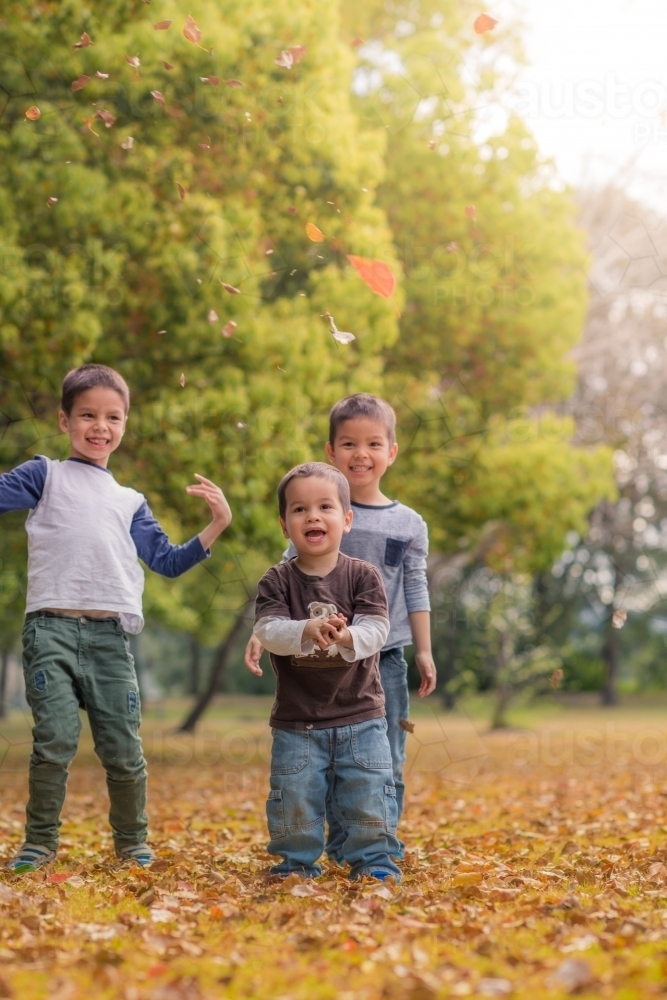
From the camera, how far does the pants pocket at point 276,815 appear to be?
359 cm

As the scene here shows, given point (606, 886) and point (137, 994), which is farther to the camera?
point (606, 886)

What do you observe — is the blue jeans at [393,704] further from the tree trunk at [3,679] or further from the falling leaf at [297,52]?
the tree trunk at [3,679]

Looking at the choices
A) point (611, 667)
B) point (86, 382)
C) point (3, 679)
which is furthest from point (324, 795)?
point (3, 679)

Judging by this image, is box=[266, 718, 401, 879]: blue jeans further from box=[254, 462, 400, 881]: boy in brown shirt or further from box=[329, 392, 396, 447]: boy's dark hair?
box=[329, 392, 396, 447]: boy's dark hair

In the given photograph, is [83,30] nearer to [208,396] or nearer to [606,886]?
[208,396]

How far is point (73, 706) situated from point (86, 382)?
1.11m

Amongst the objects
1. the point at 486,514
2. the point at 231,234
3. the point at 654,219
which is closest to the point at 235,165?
the point at 231,234

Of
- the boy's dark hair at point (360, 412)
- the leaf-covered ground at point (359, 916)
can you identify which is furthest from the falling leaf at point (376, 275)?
the boy's dark hair at point (360, 412)

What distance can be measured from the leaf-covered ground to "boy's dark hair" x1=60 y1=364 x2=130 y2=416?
1.58m

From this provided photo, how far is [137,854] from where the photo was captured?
13.5ft

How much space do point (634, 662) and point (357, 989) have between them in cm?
2783

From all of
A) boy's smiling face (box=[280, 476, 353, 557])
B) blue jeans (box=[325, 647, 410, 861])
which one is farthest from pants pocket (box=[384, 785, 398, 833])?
boy's smiling face (box=[280, 476, 353, 557])

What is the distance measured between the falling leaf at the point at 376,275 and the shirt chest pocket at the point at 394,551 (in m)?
5.41

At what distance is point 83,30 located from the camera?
7574 mm
